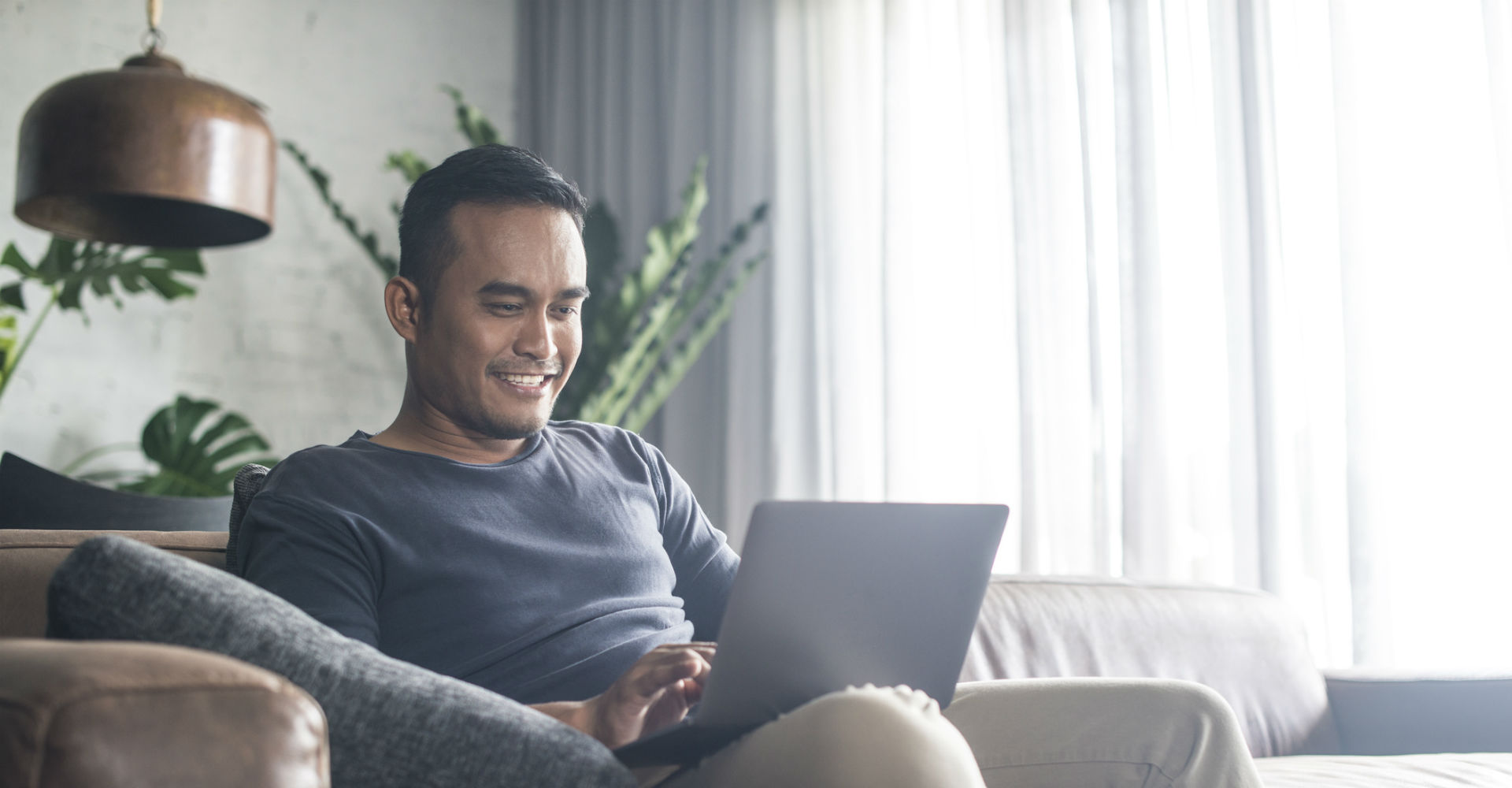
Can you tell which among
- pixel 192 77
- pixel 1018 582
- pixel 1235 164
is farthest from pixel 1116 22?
Result: pixel 192 77

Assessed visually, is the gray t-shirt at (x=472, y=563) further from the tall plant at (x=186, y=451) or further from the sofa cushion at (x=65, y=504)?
the tall plant at (x=186, y=451)

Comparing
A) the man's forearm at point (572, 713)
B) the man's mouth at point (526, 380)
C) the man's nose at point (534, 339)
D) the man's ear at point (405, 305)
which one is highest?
the man's ear at point (405, 305)

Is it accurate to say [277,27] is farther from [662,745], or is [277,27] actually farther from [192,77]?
[662,745]

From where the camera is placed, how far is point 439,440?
1270mm

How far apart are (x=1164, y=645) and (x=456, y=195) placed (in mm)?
1199

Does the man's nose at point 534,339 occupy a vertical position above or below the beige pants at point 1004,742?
above

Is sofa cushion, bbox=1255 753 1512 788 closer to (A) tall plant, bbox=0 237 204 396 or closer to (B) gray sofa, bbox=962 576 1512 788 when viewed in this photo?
(B) gray sofa, bbox=962 576 1512 788

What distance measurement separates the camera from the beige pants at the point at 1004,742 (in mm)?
738

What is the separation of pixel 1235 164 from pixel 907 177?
0.80m

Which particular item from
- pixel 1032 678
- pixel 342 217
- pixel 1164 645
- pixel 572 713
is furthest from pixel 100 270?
pixel 1164 645

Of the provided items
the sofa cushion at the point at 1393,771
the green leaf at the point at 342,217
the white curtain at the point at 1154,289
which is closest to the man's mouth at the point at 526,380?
the sofa cushion at the point at 1393,771

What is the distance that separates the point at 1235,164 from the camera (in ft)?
7.41

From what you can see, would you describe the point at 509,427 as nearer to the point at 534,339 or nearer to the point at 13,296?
the point at 534,339

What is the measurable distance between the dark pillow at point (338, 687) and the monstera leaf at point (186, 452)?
83.6 inches
